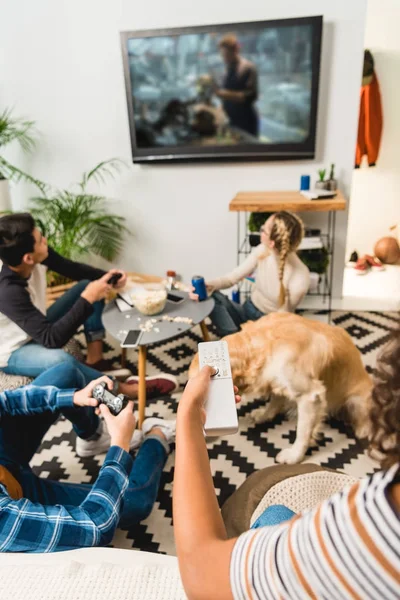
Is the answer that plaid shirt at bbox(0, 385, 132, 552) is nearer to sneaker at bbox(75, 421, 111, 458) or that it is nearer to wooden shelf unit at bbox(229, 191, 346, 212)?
sneaker at bbox(75, 421, 111, 458)

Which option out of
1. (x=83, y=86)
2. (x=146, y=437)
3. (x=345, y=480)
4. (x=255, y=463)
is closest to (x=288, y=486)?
(x=345, y=480)

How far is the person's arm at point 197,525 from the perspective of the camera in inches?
20.4

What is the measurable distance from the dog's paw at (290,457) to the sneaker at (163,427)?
413 millimetres

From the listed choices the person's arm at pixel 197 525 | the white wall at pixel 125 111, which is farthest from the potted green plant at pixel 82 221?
the person's arm at pixel 197 525

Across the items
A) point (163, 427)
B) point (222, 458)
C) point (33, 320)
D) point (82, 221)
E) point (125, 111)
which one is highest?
point (125, 111)

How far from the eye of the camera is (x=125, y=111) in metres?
3.02

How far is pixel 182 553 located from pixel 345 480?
3.44 feet

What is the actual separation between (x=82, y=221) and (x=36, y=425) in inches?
72.4

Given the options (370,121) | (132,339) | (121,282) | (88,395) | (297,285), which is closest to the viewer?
(88,395)

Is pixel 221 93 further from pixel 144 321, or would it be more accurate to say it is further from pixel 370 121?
pixel 144 321

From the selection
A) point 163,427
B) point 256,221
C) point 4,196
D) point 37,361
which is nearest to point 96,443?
point 163,427

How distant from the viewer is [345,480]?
4.74 ft

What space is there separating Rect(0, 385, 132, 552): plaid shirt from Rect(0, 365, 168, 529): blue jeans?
27 centimetres

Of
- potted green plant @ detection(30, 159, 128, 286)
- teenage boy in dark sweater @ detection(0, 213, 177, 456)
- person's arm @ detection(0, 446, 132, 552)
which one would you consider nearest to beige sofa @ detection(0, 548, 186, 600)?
person's arm @ detection(0, 446, 132, 552)
